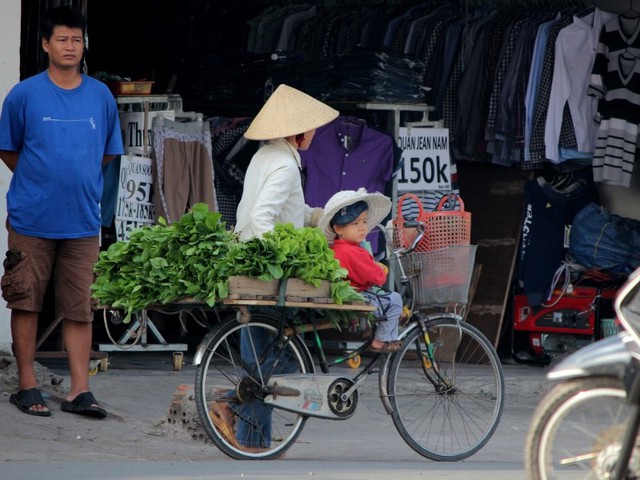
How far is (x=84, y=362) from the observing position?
8.09 metres

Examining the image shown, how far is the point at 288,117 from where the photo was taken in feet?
23.6

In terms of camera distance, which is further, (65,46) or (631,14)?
(631,14)

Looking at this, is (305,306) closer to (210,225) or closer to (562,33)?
(210,225)

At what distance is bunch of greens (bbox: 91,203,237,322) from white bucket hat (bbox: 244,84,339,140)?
604mm

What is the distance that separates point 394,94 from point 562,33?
1447 mm

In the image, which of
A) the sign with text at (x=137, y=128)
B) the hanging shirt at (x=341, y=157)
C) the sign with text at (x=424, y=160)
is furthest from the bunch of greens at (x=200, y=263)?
the sign with text at (x=424, y=160)

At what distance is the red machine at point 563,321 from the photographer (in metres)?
11.3

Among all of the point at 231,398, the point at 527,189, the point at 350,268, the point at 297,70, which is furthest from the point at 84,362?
the point at 527,189

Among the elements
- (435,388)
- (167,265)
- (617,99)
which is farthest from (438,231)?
(617,99)

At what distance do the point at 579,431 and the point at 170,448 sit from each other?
3.10 meters

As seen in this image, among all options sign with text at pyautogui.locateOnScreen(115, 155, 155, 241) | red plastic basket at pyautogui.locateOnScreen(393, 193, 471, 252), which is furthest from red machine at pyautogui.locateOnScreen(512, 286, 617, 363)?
red plastic basket at pyautogui.locateOnScreen(393, 193, 471, 252)

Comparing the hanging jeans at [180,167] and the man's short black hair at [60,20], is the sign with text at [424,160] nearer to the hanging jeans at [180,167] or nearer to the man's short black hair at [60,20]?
the hanging jeans at [180,167]

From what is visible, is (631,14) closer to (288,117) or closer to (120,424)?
(288,117)

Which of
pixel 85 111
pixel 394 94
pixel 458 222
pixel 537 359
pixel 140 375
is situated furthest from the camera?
pixel 537 359
